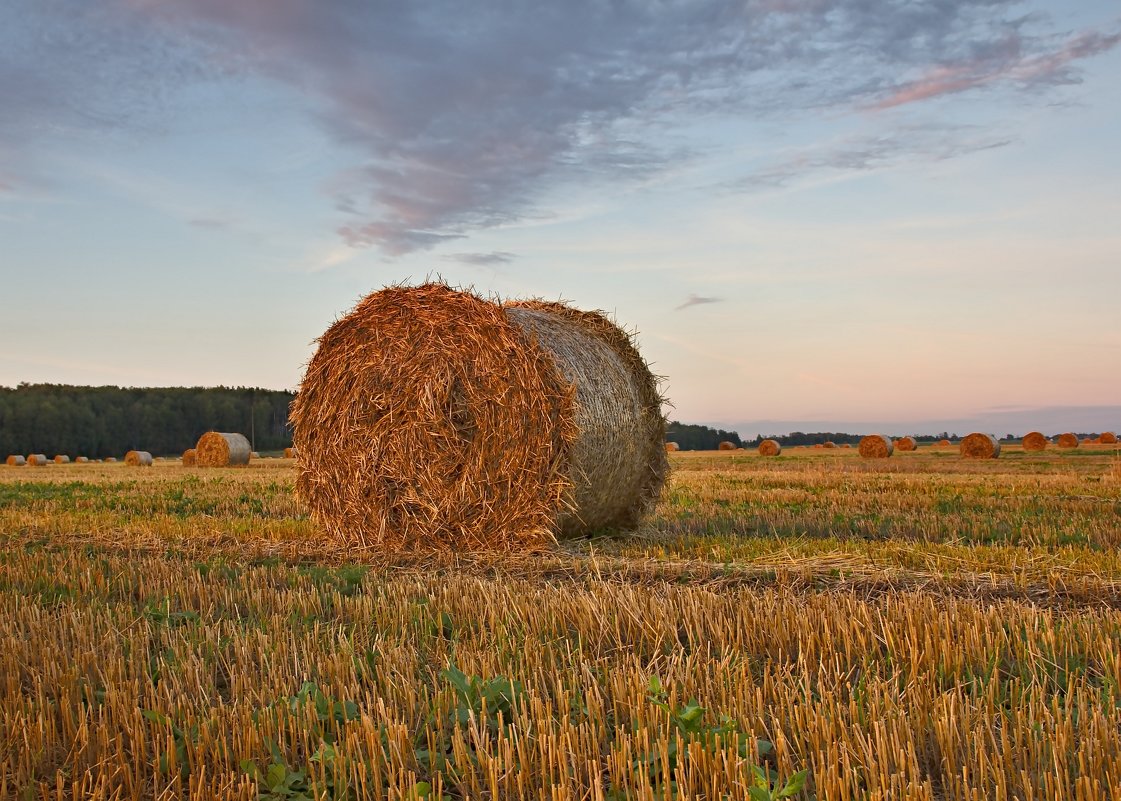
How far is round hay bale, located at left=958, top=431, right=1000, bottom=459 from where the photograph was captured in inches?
1291

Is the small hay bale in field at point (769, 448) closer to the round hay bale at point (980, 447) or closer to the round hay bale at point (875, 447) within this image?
the round hay bale at point (875, 447)

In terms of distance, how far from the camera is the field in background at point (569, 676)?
118 inches

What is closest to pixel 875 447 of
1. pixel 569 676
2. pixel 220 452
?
pixel 220 452

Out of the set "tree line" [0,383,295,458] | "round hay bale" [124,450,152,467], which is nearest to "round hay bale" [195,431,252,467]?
"round hay bale" [124,450,152,467]

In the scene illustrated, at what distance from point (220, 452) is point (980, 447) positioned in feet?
87.1

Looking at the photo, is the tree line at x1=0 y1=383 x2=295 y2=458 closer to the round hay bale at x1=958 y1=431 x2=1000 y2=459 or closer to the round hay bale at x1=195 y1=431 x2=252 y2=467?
the round hay bale at x1=195 y1=431 x2=252 y2=467

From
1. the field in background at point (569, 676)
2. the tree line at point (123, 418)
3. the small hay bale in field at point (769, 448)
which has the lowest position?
the field in background at point (569, 676)

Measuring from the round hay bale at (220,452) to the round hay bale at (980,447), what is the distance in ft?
83.4

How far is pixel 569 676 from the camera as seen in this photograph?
396 centimetres

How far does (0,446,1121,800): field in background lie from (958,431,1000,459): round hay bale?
2669cm

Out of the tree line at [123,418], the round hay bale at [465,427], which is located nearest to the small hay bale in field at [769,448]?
A: the round hay bale at [465,427]

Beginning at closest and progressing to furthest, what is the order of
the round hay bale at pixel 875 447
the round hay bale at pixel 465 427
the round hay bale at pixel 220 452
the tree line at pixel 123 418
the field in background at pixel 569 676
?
1. the field in background at pixel 569 676
2. the round hay bale at pixel 465 427
3. the round hay bale at pixel 220 452
4. the round hay bale at pixel 875 447
5. the tree line at pixel 123 418

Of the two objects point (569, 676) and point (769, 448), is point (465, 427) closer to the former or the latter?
point (569, 676)

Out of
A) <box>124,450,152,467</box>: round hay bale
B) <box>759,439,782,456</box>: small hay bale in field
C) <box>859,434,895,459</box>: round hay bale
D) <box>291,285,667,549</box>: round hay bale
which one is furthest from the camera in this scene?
<box>759,439,782,456</box>: small hay bale in field
